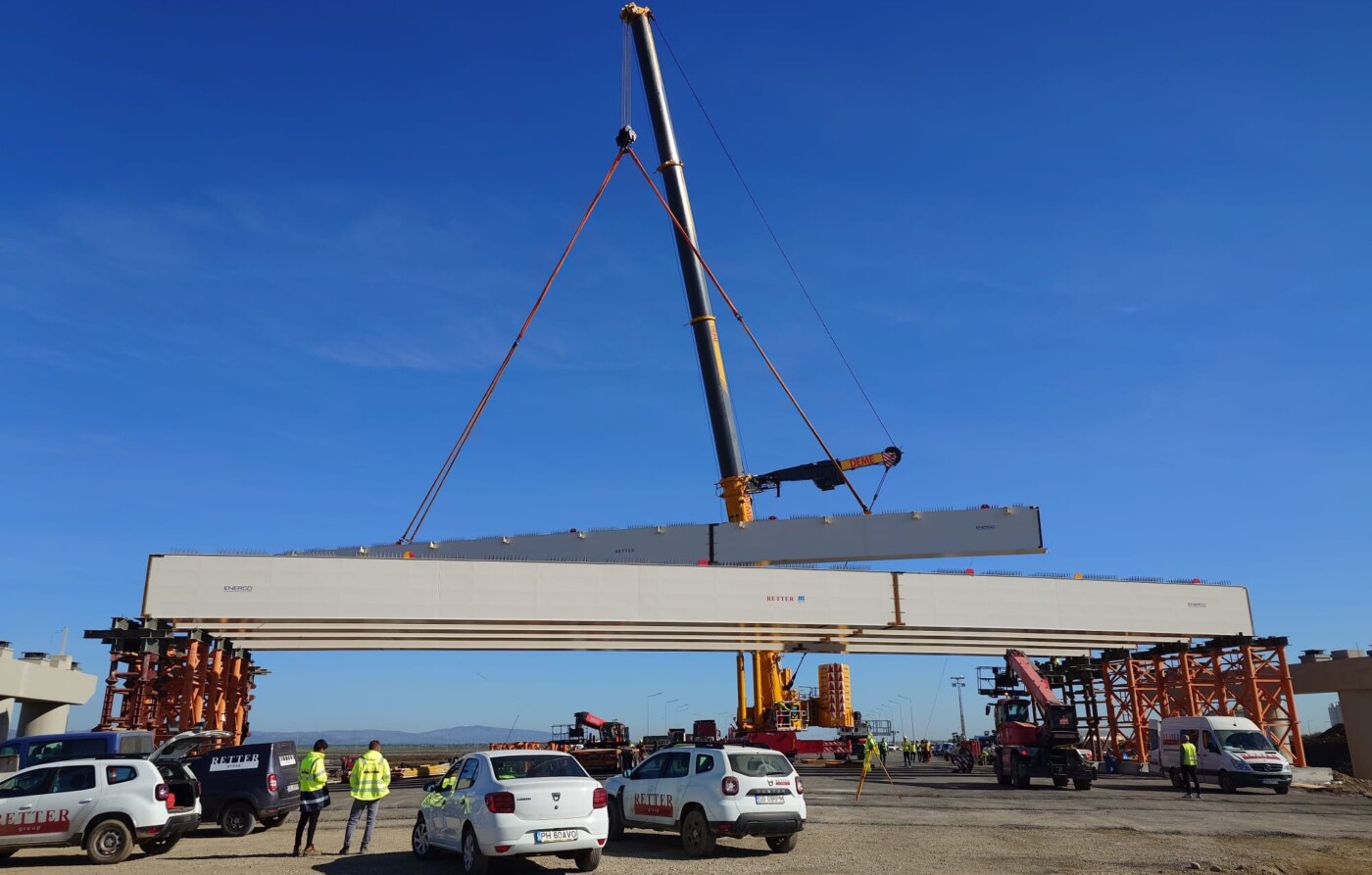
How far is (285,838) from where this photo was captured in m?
14.7

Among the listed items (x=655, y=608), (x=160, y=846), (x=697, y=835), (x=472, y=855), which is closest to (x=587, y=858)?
(x=472, y=855)

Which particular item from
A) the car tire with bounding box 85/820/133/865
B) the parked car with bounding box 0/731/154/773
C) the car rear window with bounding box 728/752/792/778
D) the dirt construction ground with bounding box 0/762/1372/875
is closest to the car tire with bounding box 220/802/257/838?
the dirt construction ground with bounding box 0/762/1372/875

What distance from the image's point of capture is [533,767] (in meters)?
10.8

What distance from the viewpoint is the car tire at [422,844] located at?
39.1ft

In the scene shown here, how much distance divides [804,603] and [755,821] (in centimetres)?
2317

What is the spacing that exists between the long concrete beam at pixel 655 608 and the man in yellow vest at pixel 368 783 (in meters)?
19.8

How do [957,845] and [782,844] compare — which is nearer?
[782,844]

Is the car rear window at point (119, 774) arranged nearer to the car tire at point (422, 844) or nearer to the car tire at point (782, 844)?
the car tire at point (422, 844)

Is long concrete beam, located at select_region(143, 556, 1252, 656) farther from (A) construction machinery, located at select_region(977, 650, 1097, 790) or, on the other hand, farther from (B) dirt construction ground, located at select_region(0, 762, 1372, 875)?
(B) dirt construction ground, located at select_region(0, 762, 1372, 875)

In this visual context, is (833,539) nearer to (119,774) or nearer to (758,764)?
(758,764)

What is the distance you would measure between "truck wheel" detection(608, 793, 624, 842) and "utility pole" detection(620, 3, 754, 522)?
2745 cm

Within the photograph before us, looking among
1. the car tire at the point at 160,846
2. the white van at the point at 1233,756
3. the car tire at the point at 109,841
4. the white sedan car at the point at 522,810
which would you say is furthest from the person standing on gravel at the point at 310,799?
the white van at the point at 1233,756

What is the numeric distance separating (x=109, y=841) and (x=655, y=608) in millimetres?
22659

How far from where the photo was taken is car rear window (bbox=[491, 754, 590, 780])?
10.7 meters
